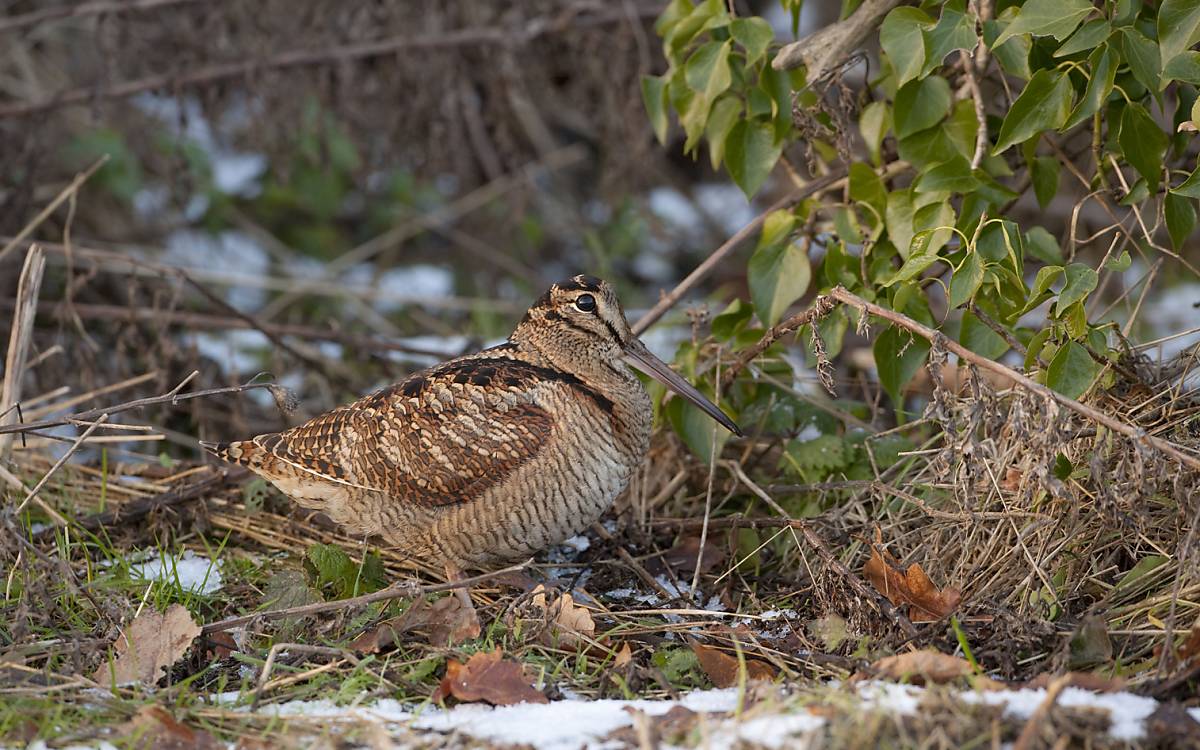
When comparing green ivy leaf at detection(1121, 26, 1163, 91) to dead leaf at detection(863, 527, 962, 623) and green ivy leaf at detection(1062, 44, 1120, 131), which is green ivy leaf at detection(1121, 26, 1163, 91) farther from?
dead leaf at detection(863, 527, 962, 623)

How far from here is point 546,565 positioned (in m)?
3.85

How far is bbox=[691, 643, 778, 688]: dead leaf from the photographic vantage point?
3.11 metres

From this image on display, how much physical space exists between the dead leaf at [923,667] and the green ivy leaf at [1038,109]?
138 centimetres

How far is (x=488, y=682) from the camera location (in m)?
2.96

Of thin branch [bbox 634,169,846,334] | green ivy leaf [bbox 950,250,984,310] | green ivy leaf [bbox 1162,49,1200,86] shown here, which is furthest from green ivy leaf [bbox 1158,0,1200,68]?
thin branch [bbox 634,169,846,334]

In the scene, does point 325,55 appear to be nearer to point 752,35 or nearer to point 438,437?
point 752,35

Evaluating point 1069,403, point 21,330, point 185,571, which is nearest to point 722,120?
point 1069,403

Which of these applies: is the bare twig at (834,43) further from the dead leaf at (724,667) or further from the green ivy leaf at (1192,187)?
the dead leaf at (724,667)

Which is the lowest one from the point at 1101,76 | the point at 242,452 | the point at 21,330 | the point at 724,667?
the point at 724,667

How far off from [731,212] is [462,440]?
196 inches

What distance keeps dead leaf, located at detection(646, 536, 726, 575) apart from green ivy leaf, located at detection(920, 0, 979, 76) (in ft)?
5.31

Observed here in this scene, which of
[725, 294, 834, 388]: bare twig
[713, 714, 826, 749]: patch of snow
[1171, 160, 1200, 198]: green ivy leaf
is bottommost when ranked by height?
[713, 714, 826, 749]: patch of snow

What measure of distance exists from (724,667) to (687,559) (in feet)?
2.75

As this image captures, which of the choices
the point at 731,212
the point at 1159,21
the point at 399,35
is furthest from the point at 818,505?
the point at 731,212
